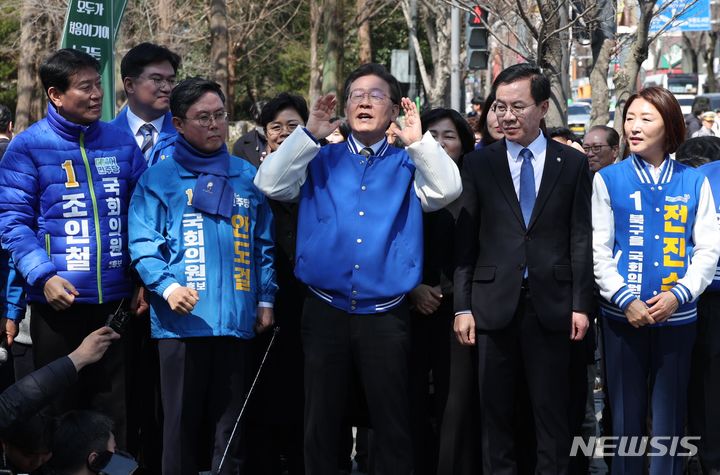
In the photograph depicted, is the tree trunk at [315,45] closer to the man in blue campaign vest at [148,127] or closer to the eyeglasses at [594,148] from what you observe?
the eyeglasses at [594,148]

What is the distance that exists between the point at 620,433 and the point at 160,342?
240 centimetres

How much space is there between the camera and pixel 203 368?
5.42m

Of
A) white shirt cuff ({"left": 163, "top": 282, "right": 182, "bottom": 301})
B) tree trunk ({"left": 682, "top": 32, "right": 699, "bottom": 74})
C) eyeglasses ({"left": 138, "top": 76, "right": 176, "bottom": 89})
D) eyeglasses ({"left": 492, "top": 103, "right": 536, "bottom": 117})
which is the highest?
tree trunk ({"left": 682, "top": 32, "right": 699, "bottom": 74})

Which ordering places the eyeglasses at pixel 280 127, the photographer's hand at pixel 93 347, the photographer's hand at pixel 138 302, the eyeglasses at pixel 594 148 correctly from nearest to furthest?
1. the photographer's hand at pixel 93 347
2. the photographer's hand at pixel 138 302
3. the eyeglasses at pixel 280 127
4. the eyeglasses at pixel 594 148

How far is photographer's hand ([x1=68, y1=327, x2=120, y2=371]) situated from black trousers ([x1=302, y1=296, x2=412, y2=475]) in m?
0.96

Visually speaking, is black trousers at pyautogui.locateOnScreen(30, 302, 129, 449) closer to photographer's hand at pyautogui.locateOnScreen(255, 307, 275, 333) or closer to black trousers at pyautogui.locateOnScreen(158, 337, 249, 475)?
black trousers at pyautogui.locateOnScreen(158, 337, 249, 475)

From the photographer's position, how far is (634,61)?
397 inches

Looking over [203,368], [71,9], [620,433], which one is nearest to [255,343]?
[203,368]

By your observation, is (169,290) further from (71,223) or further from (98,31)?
(98,31)

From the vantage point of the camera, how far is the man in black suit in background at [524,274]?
18.1ft

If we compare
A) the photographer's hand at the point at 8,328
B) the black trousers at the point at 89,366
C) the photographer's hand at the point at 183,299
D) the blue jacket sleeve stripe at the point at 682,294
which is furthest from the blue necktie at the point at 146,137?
the blue jacket sleeve stripe at the point at 682,294

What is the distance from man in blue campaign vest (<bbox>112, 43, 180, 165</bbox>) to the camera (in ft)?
21.1

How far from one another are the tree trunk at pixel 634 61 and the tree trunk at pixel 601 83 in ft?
0.65

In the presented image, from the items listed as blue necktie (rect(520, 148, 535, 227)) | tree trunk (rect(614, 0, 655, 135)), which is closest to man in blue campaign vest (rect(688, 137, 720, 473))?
blue necktie (rect(520, 148, 535, 227))
